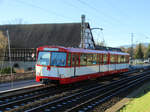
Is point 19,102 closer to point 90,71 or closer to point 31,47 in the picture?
point 90,71

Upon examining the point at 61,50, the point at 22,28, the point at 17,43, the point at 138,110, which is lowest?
the point at 138,110

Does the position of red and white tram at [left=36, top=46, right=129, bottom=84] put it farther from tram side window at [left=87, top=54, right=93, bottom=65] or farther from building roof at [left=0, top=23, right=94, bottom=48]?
building roof at [left=0, top=23, right=94, bottom=48]

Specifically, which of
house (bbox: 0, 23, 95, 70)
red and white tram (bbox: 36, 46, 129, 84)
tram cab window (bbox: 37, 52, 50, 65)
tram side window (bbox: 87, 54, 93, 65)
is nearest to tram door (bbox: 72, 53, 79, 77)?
red and white tram (bbox: 36, 46, 129, 84)

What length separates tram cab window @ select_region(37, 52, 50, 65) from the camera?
14602 millimetres

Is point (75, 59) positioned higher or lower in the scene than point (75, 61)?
higher

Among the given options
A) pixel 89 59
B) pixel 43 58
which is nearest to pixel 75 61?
pixel 43 58

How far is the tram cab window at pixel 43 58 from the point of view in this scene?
14602 mm

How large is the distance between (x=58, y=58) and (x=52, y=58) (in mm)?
425

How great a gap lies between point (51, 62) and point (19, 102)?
465 cm

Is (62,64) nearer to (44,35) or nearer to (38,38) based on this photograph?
(38,38)

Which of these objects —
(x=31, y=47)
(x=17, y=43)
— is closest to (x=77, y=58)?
(x=31, y=47)

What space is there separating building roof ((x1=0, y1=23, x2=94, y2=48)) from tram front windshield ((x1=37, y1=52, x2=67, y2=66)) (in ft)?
84.2

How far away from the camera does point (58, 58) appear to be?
14359 millimetres

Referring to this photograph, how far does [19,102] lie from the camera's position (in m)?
10.3
